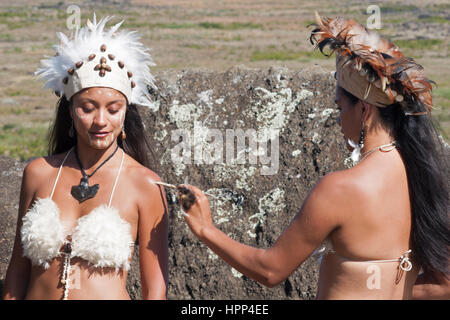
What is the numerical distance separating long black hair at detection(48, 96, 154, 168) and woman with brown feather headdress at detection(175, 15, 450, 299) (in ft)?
2.53

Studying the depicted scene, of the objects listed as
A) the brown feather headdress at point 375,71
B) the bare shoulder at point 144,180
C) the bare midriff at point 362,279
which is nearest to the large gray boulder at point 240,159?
the bare shoulder at point 144,180

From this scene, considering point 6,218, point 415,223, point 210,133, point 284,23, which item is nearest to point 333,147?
point 210,133

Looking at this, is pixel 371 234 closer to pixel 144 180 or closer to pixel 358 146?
pixel 358 146

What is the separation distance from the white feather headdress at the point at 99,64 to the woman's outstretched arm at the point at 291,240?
673 millimetres

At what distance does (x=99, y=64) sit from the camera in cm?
321

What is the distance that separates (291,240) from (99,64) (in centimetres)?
115

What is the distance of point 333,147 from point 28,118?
408 inches

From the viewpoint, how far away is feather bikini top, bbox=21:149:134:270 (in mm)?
3154

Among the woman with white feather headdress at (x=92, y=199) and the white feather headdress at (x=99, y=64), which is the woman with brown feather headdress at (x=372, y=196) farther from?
the white feather headdress at (x=99, y=64)

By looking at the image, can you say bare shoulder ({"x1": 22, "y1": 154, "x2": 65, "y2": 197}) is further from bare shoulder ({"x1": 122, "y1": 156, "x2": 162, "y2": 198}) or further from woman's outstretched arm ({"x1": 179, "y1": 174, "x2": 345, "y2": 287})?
woman's outstretched arm ({"x1": 179, "y1": 174, "x2": 345, "y2": 287})

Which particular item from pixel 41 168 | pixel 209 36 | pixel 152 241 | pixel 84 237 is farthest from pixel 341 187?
pixel 209 36

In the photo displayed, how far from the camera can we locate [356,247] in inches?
113

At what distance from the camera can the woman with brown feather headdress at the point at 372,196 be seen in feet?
9.30

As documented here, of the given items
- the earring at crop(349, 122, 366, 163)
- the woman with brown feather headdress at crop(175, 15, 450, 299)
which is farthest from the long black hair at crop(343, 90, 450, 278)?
the earring at crop(349, 122, 366, 163)
